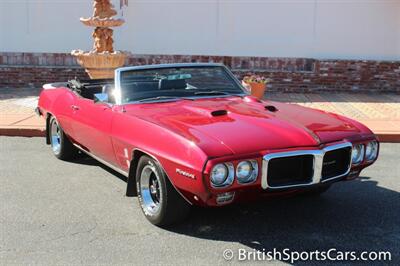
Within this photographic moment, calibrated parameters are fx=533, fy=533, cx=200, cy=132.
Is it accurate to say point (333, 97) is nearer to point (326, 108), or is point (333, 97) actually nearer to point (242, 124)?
point (326, 108)

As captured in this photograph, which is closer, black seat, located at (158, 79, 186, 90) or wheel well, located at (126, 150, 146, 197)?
wheel well, located at (126, 150, 146, 197)

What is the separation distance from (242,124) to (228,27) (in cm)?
869

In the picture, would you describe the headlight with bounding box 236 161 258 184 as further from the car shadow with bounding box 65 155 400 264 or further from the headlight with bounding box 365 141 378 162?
the headlight with bounding box 365 141 378 162

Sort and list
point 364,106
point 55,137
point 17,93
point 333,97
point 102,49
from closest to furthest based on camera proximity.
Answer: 1. point 55,137
2. point 102,49
3. point 364,106
4. point 333,97
5. point 17,93

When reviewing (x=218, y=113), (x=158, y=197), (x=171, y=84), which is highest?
(x=171, y=84)

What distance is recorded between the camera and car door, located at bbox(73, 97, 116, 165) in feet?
16.3

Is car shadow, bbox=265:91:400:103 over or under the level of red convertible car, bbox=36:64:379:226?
under

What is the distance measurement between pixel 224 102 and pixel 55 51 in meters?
8.83

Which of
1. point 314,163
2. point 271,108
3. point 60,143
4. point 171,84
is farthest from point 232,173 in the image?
point 60,143

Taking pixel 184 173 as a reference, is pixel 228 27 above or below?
above

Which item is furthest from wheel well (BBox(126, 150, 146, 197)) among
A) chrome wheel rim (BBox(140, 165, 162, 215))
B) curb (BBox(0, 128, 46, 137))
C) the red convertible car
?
curb (BBox(0, 128, 46, 137))

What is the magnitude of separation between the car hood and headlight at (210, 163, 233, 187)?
10 cm

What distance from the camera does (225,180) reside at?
3.75m

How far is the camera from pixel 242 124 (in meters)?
4.23
